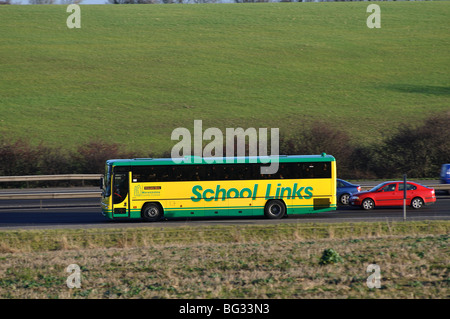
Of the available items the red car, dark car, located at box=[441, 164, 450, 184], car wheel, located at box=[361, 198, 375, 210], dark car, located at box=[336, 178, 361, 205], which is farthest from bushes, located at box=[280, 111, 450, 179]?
car wheel, located at box=[361, 198, 375, 210]

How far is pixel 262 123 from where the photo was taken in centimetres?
4809

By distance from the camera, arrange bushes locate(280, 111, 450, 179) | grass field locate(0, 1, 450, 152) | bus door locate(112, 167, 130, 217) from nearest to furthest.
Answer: bus door locate(112, 167, 130, 217)
bushes locate(280, 111, 450, 179)
grass field locate(0, 1, 450, 152)

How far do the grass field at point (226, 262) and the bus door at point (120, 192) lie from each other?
3136 mm

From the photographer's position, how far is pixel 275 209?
80.9 ft

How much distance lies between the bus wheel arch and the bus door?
0.70 meters

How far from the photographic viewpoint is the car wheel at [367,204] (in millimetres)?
27234

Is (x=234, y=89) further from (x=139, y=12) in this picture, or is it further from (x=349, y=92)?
(x=139, y=12)

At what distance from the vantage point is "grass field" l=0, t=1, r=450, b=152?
49.4 meters

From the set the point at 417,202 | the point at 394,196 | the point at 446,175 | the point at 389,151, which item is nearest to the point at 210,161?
the point at 394,196

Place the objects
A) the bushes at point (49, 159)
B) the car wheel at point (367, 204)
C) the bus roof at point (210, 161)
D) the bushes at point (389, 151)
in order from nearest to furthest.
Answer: the bus roof at point (210, 161)
the car wheel at point (367, 204)
the bushes at point (49, 159)
the bushes at point (389, 151)

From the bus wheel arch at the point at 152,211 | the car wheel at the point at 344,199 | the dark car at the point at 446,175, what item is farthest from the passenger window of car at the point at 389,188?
the bus wheel arch at the point at 152,211

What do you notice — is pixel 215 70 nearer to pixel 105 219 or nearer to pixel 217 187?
pixel 105 219

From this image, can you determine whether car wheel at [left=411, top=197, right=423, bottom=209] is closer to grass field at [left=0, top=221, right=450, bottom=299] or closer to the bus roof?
the bus roof

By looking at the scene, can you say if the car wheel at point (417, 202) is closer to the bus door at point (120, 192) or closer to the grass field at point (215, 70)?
the bus door at point (120, 192)
